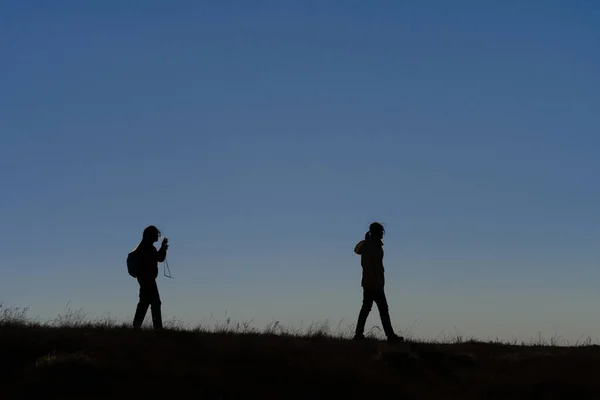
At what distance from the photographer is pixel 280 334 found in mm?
17391

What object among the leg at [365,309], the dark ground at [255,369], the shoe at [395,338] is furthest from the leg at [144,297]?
the shoe at [395,338]

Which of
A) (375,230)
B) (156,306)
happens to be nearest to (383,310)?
(375,230)

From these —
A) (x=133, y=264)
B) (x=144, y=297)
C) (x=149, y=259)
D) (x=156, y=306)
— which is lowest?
(x=156, y=306)

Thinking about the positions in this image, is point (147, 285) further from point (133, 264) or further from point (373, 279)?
point (373, 279)

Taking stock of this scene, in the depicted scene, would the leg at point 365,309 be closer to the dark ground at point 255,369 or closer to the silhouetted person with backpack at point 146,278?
the dark ground at point 255,369

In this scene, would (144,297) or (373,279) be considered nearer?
(144,297)

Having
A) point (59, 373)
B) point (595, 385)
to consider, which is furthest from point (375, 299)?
point (59, 373)

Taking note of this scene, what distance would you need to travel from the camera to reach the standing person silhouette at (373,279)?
60.9 ft

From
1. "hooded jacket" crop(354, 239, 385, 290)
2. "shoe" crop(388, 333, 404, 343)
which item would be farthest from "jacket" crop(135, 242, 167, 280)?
"shoe" crop(388, 333, 404, 343)

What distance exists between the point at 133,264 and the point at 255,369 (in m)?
4.36

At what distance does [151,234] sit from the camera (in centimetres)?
1770

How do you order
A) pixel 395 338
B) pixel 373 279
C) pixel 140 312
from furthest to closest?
pixel 373 279 < pixel 395 338 < pixel 140 312

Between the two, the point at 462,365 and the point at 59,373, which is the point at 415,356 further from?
the point at 59,373

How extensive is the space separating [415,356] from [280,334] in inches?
119
